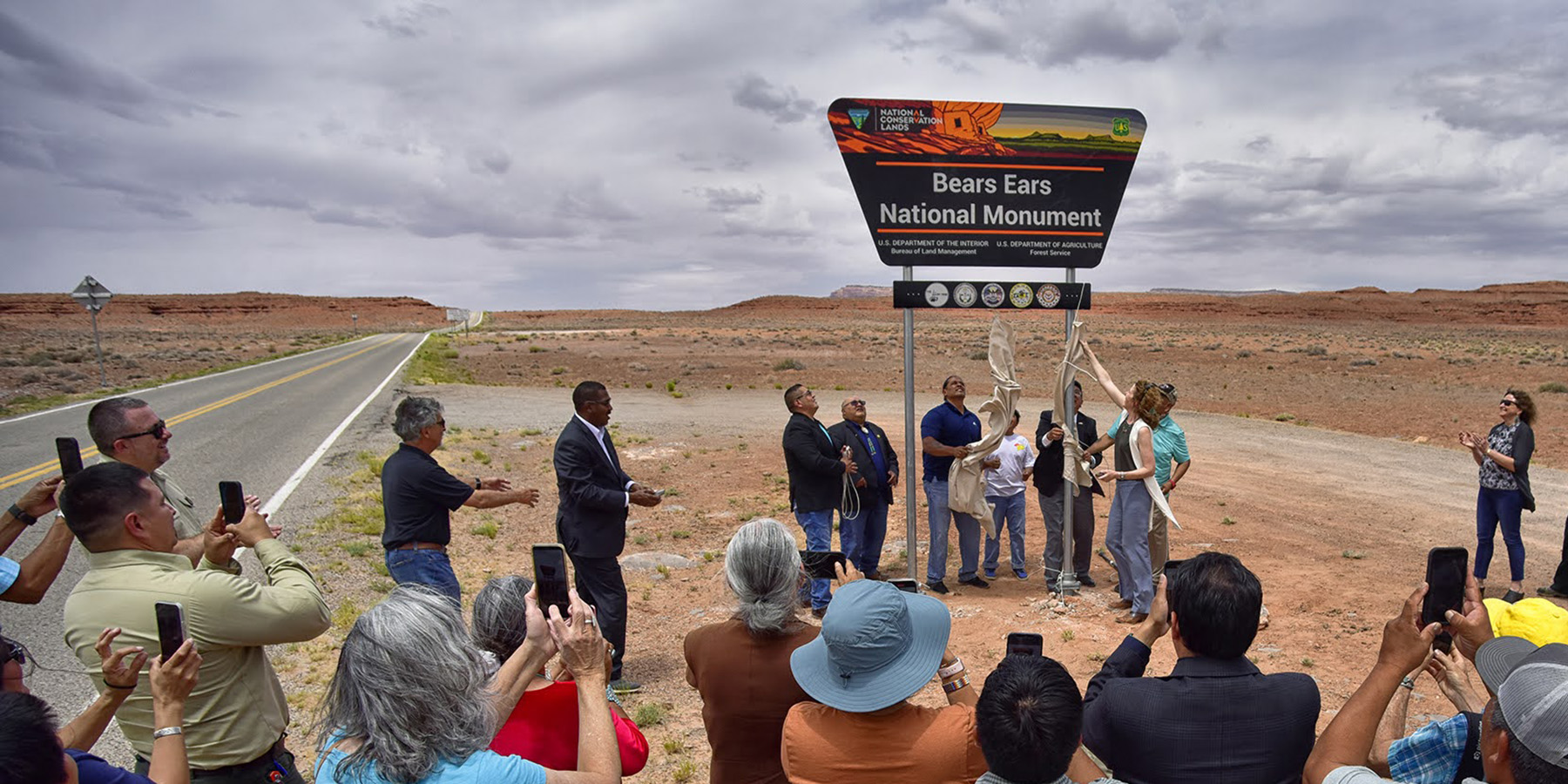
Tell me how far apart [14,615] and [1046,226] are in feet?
29.0

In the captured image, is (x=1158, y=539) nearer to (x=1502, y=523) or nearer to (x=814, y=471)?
(x=814, y=471)

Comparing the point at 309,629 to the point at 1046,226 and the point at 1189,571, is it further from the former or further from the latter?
the point at 1046,226

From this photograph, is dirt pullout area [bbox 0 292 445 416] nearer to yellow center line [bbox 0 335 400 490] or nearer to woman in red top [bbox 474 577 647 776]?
yellow center line [bbox 0 335 400 490]

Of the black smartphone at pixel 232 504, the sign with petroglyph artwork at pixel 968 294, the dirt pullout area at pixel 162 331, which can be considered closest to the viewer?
the black smartphone at pixel 232 504

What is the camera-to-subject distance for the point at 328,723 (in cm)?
209

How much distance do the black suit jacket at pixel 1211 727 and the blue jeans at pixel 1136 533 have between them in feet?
13.9

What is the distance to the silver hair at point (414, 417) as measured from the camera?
4.95 metres

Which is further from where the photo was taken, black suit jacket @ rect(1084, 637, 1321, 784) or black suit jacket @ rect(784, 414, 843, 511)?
black suit jacket @ rect(784, 414, 843, 511)

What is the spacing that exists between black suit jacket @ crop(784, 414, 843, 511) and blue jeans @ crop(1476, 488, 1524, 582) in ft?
18.0

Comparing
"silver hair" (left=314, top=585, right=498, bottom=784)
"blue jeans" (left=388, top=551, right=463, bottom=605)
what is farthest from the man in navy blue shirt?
"silver hair" (left=314, top=585, right=498, bottom=784)

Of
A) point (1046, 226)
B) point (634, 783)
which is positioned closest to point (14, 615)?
point (634, 783)

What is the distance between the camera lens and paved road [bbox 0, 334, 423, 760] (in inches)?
242

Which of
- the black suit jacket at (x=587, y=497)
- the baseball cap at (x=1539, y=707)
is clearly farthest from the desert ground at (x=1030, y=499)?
the baseball cap at (x=1539, y=707)

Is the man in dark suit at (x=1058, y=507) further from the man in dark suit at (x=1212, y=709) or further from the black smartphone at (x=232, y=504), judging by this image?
the black smartphone at (x=232, y=504)
